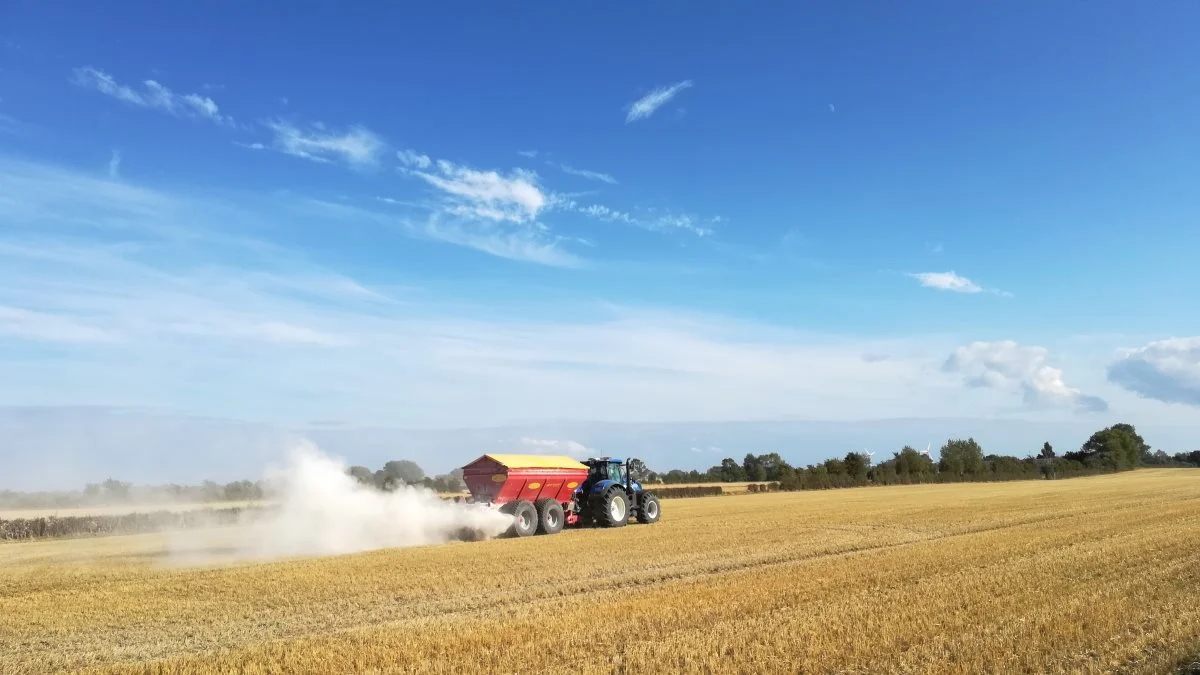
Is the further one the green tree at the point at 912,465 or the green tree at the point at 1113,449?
the green tree at the point at 1113,449

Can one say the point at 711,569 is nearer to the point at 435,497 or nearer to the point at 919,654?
the point at 919,654

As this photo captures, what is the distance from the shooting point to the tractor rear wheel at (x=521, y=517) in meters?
25.1

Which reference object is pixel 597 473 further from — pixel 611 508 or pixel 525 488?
pixel 525 488

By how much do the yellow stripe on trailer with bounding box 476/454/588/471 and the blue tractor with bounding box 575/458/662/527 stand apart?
68 cm

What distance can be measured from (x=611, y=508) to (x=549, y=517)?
2.71 m

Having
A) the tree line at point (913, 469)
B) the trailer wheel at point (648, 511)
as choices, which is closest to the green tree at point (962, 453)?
the tree line at point (913, 469)

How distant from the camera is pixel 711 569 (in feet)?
54.1

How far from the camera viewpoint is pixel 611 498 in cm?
2827

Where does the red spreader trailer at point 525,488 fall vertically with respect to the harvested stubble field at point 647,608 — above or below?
above

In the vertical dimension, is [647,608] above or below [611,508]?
below

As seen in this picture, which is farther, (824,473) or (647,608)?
(824,473)

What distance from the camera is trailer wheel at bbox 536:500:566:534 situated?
85.6ft

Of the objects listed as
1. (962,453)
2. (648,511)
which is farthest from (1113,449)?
(648,511)

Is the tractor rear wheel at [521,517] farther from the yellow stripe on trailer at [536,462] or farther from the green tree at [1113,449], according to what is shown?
the green tree at [1113,449]
